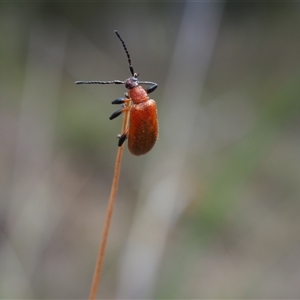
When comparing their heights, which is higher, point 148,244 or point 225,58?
point 225,58

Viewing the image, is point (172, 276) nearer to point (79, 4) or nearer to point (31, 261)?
point (31, 261)

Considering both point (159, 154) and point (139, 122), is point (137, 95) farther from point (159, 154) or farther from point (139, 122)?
point (159, 154)

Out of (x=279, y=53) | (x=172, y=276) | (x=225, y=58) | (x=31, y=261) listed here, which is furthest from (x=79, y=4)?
(x=172, y=276)

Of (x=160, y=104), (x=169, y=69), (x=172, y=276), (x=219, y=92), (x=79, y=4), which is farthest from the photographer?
(x=79, y=4)

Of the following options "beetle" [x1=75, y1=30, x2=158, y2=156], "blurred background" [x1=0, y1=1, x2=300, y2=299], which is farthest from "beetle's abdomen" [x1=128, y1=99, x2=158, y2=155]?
"blurred background" [x1=0, y1=1, x2=300, y2=299]

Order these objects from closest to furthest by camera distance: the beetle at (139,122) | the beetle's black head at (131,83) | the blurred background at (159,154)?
the beetle at (139,122), the beetle's black head at (131,83), the blurred background at (159,154)

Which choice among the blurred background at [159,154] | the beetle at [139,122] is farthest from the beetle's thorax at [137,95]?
the blurred background at [159,154]

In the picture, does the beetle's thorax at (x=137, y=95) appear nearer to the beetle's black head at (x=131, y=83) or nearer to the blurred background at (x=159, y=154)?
the beetle's black head at (x=131, y=83)
